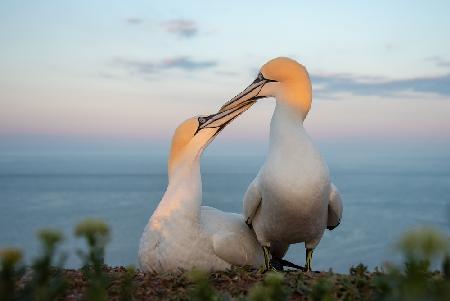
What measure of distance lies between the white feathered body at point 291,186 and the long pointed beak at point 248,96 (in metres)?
0.46

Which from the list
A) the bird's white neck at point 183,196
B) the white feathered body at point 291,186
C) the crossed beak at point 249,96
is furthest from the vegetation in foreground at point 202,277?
the crossed beak at point 249,96

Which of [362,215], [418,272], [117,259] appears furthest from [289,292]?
[362,215]

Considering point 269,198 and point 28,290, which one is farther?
point 269,198

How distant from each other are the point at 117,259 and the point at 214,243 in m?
97.3

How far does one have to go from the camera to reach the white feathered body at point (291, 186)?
7.22 metres

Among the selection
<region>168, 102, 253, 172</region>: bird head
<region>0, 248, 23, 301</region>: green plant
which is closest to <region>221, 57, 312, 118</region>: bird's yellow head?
<region>168, 102, 253, 172</region>: bird head

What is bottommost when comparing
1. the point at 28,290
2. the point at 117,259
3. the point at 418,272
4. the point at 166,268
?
the point at 117,259

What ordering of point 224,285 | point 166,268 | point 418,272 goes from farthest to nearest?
point 166,268
point 224,285
point 418,272

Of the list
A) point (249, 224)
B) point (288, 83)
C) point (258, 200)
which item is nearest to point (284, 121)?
point (288, 83)

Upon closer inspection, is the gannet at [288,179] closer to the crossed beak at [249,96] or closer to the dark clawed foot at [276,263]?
the crossed beak at [249,96]

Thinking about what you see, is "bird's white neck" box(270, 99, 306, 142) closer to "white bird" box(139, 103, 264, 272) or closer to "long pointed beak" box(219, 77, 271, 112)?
"long pointed beak" box(219, 77, 271, 112)

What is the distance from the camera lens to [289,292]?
546 cm

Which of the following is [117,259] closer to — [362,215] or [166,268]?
[362,215]

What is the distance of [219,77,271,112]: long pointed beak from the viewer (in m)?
8.27
